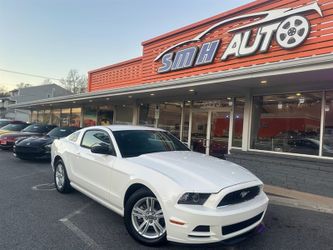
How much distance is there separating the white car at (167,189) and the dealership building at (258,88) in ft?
12.2

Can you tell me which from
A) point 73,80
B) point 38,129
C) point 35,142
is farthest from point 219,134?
point 73,80

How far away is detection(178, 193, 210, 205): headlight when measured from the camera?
3199 millimetres

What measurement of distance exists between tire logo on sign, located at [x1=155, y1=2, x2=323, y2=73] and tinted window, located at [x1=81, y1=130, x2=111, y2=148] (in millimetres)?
5949

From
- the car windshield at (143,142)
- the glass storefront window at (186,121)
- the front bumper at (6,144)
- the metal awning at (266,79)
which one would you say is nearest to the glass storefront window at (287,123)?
the metal awning at (266,79)

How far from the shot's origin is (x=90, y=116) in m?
18.7

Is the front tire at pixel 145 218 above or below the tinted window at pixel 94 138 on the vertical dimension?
below

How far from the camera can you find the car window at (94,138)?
16.1 ft

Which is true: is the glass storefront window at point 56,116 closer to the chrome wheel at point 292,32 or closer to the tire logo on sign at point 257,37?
the tire logo on sign at point 257,37

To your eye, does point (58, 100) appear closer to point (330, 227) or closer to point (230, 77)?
point (230, 77)

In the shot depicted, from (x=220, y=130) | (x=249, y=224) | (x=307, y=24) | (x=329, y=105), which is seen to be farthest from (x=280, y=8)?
(x=249, y=224)

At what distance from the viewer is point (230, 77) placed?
24.4ft

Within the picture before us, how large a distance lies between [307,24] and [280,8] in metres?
1.19

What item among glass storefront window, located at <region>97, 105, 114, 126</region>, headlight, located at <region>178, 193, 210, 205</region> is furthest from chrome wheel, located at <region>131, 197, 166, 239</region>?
glass storefront window, located at <region>97, 105, 114, 126</region>

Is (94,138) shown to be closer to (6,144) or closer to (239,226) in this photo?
(239,226)
